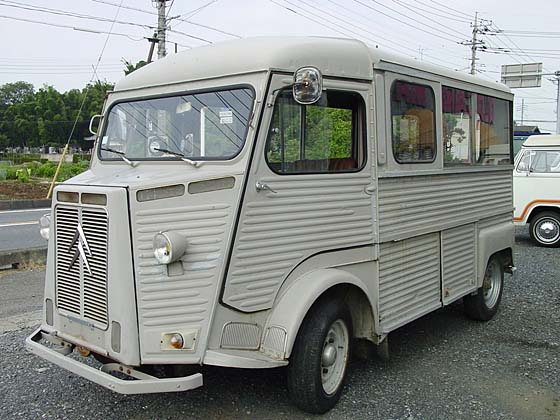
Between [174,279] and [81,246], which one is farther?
[81,246]

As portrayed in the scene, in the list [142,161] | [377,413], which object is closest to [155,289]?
[142,161]

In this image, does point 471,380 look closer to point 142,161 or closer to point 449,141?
point 449,141

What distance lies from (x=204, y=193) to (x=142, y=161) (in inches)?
35.3

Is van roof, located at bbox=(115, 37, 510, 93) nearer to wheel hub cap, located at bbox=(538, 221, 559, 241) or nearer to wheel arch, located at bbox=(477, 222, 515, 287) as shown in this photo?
wheel arch, located at bbox=(477, 222, 515, 287)

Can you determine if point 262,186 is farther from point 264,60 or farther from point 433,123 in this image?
point 433,123

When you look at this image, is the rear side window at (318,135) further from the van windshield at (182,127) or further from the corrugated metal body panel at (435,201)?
the corrugated metal body panel at (435,201)

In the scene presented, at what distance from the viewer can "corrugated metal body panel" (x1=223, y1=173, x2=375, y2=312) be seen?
11.5 feet

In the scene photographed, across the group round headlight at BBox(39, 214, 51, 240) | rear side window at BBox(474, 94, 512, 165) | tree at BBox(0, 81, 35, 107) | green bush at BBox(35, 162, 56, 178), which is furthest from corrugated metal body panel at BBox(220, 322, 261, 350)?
tree at BBox(0, 81, 35, 107)

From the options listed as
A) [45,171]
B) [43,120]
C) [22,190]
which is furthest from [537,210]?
[43,120]

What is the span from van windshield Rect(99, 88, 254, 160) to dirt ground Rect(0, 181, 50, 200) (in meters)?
17.0

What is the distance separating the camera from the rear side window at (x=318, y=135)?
3.76 meters

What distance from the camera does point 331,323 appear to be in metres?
3.94

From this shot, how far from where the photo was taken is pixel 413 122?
4824 millimetres

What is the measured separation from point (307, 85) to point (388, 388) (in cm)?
244
